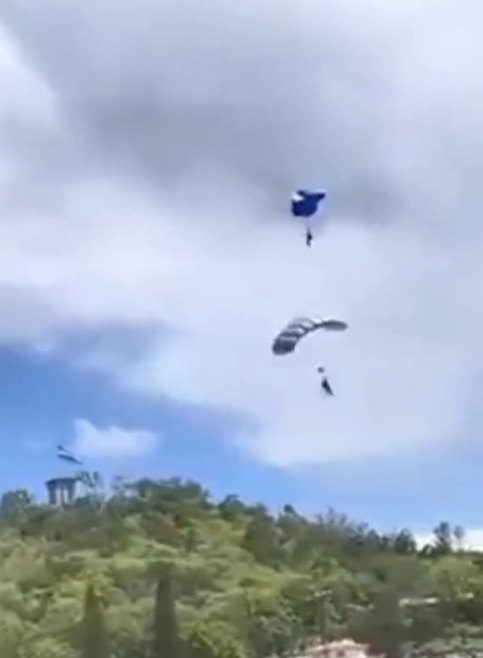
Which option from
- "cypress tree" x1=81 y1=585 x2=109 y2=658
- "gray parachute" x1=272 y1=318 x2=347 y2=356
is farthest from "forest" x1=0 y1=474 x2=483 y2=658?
"gray parachute" x1=272 y1=318 x2=347 y2=356

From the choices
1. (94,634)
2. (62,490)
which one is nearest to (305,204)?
(94,634)

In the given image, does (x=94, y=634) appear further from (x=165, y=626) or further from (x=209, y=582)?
(x=209, y=582)

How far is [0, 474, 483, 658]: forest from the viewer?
61.6 ft

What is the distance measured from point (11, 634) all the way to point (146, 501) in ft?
31.2

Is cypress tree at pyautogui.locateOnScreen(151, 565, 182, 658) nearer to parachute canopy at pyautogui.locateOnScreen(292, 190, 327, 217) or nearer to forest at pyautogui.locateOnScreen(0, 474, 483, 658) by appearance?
forest at pyautogui.locateOnScreen(0, 474, 483, 658)

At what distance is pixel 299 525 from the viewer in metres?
27.1

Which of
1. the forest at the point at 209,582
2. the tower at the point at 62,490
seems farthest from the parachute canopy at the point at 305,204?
the tower at the point at 62,490

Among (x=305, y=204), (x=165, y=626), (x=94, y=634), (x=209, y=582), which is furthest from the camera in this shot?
(x=209, y=582)

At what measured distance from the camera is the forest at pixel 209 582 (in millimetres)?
18766

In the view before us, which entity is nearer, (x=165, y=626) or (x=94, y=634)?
(x=94, y=634)

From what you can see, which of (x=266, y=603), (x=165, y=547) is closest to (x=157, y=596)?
(x=266, y=603)

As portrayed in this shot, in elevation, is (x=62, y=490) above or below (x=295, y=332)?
above

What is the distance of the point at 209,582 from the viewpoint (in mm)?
22969

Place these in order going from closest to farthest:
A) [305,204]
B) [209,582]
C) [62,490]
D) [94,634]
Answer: [305,204] < [94,634] < [209,582] < [62,490]
